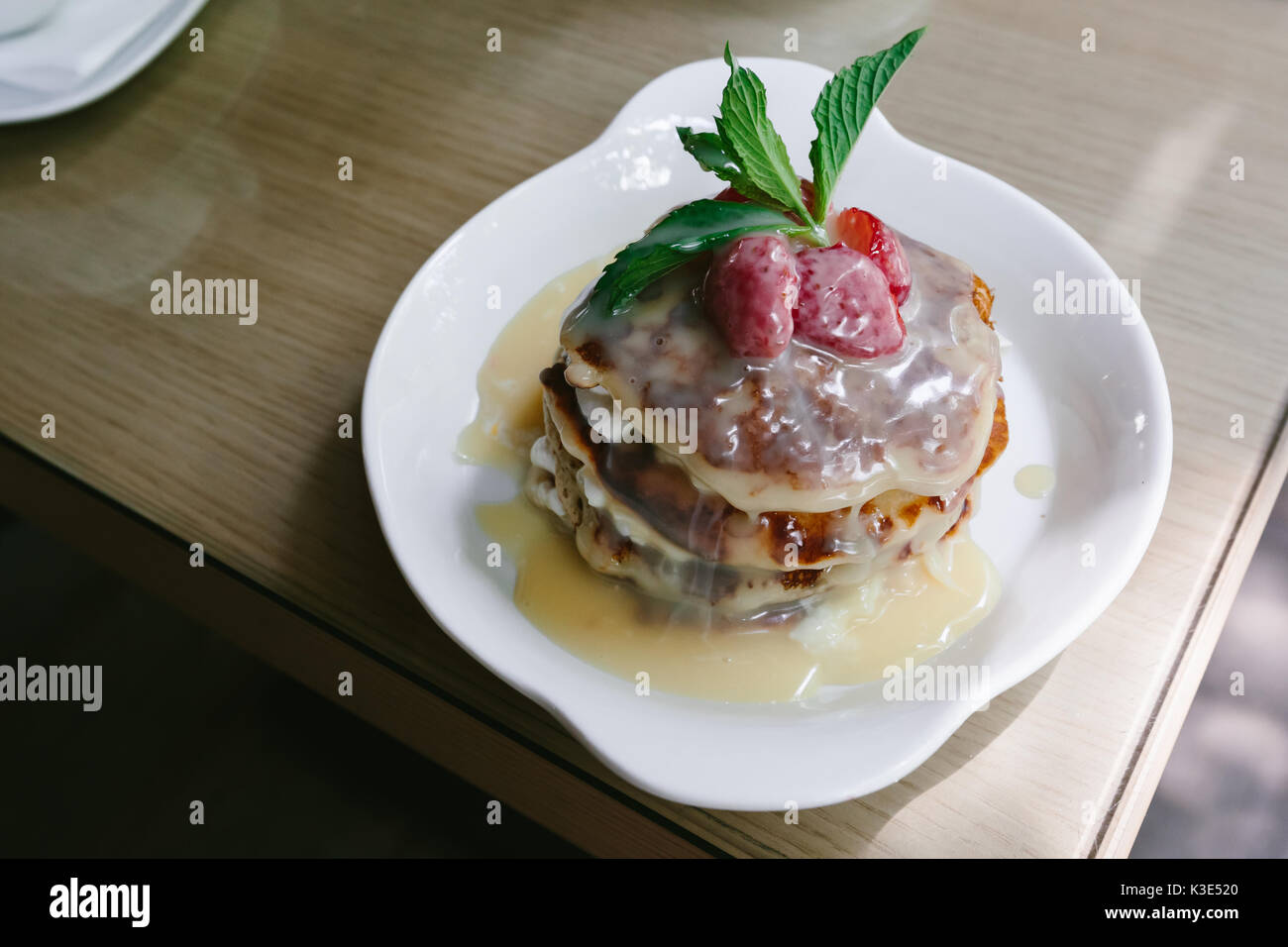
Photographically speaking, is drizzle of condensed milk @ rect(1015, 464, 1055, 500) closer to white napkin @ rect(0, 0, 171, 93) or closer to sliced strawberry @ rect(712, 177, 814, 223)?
sliced strawberry @ rect(712, 177, 814, 223)

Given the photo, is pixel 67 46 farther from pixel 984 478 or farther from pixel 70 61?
pixel 984 478

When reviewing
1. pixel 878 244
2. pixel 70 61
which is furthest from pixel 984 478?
pixel 70 61

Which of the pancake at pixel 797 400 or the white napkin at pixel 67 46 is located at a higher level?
the white napkin at pixel 67 46

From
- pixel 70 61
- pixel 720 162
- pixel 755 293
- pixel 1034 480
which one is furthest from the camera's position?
pixel 70 61

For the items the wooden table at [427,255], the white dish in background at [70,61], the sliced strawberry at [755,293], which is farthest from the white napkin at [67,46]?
the sliced strawberry at [755,293]

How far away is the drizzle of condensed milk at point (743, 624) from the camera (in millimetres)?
1204

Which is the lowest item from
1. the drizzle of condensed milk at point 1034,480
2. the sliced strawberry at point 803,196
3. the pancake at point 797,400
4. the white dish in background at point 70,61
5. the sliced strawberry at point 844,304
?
the drizzle of condensed milk at point 1034,480

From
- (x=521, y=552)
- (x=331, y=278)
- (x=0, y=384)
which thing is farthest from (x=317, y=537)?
(x=0, y=384)

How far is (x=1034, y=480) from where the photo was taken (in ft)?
4.45

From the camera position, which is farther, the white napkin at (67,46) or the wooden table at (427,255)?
the white napkin at (67,46)

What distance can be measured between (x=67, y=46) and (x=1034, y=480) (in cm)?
178

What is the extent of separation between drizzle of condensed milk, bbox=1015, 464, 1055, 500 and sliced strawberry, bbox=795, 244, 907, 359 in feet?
1.12

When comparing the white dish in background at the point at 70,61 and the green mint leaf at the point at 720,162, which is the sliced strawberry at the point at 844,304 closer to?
the green mint leaf at the point at 720,162

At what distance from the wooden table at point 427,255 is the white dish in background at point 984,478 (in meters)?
0.12
